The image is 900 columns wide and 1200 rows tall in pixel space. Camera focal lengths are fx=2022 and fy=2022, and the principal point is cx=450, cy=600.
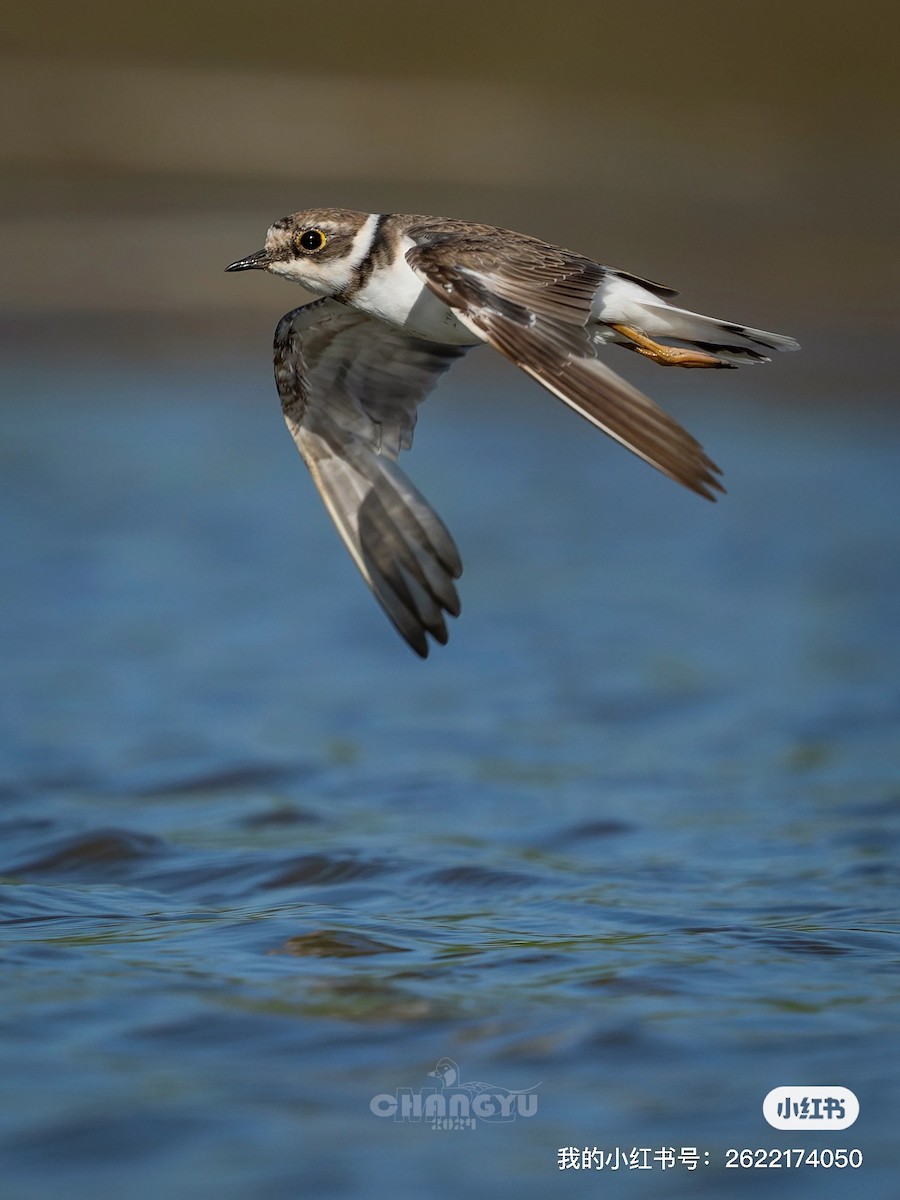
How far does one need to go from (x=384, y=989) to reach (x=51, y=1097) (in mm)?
1309

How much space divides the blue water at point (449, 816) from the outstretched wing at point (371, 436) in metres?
1.30

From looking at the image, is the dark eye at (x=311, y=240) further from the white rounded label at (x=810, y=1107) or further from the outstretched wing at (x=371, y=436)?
the white rounded label at (x=810, y=1107)

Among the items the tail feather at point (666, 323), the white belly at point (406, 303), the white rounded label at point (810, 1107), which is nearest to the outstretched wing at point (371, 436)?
the white belly at point (406, 303)

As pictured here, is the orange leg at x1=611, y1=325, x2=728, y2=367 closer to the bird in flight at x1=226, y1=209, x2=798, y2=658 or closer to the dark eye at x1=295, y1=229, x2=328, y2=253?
the bird in flight at x1=226, y1=209, x2=798, y2=658

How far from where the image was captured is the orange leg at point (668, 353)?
719 cm

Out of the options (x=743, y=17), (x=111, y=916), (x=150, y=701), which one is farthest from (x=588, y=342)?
(x=743, y=17)

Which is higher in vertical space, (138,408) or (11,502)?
(138,408)

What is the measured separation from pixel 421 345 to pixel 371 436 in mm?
445

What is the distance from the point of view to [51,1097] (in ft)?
19.7

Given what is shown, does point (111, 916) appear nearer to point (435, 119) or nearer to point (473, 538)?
point (473, 538)

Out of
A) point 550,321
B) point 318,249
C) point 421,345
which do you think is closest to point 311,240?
point 318,249

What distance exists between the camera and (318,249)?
757cm

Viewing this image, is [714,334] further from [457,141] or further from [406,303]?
[457,141]

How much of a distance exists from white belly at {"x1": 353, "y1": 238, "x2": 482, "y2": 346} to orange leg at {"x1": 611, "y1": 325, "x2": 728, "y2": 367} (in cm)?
56
